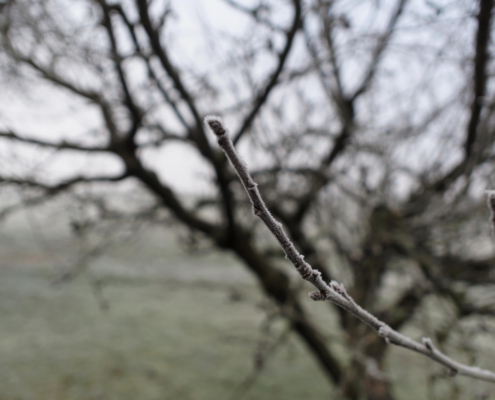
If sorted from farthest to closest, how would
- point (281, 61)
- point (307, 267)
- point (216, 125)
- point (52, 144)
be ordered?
point (52, 144) → point (281, 61) → point (307, 267) → point (216, 125)

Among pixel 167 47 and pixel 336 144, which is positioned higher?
pixel 336 144

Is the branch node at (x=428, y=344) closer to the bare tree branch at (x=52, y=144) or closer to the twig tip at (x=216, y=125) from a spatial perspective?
the twig tip at (x=216, y=125)

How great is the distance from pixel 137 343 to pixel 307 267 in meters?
7.72

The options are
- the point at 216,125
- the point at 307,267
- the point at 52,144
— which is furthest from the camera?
the point at 52,144

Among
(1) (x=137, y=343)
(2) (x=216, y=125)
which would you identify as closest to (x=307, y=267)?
(2) (x=216, y=125)

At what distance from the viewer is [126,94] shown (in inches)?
103

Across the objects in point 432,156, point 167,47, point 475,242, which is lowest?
point 167,47

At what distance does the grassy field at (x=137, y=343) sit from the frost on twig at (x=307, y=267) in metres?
3.30

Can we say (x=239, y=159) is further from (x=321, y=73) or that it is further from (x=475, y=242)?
(x=475, y=242)

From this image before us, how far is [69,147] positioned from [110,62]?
73cm

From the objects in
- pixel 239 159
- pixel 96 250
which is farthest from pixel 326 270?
pixel 239 159

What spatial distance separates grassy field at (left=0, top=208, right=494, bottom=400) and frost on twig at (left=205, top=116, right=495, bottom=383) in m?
3.30

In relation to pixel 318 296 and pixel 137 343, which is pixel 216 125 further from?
pixel 137 343

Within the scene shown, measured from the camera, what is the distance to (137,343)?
746cm
